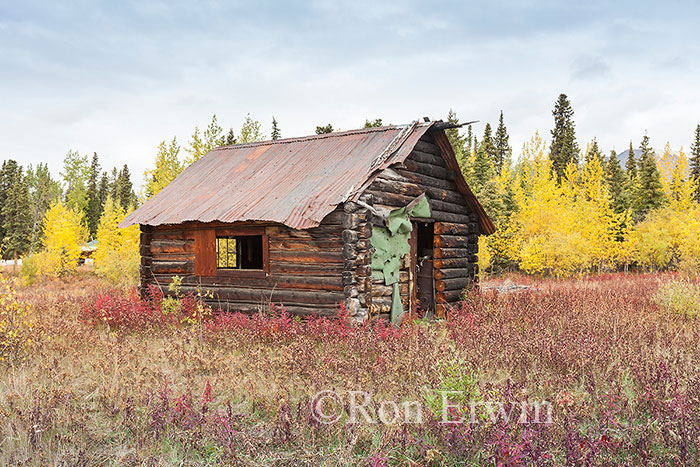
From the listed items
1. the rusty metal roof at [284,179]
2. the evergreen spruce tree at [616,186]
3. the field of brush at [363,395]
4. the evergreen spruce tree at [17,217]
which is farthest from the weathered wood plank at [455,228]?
the evergreen spruce tree at [17,217]

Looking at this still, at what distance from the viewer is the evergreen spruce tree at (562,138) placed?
4656cm

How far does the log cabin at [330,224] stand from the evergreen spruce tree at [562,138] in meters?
36.8

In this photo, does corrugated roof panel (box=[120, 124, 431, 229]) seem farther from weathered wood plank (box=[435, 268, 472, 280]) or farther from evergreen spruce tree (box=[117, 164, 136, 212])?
evergreen spruce tree (box=[117, 164, 136, 212])

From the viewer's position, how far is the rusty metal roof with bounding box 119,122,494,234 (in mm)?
9914

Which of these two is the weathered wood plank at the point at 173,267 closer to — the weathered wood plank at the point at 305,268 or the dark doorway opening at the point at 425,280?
the weathered wood plank at the point at 305,268

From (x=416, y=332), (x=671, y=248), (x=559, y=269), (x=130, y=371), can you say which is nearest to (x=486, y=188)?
(x=559, y=269)

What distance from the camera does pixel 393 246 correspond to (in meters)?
10.6

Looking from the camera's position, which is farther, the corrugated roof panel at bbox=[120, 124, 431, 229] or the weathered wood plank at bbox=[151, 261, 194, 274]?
the weathered wood plank at bbox=[151, 261, 194, 274]

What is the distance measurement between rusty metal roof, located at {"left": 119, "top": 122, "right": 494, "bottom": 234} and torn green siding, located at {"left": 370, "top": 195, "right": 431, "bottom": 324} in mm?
1057

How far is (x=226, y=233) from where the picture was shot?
441 inches

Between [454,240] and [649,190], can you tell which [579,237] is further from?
[649,190]

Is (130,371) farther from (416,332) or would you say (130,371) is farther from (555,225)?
(555,225)

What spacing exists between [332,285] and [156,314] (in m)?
3.63

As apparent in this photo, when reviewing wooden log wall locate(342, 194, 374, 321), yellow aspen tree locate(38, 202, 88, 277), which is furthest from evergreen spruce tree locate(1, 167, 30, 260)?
wooden log wall locate(342, 194, 374, 321)
